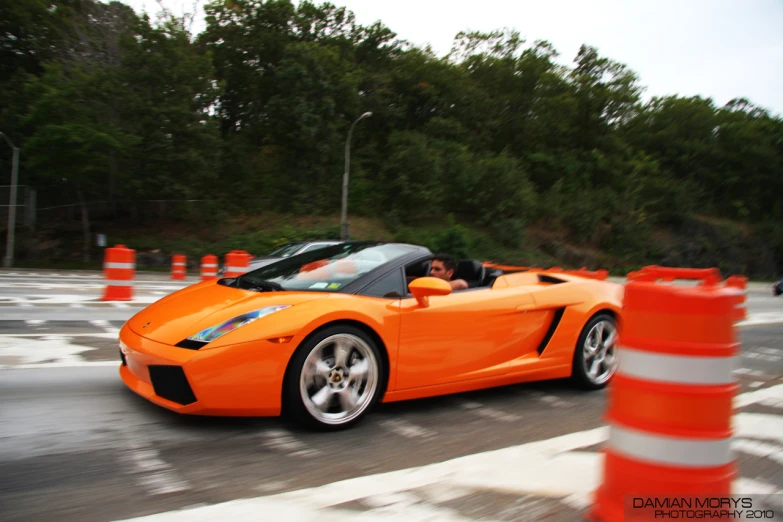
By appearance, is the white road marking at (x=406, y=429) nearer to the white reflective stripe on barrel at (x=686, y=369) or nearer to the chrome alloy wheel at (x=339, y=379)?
the chrome alloy wheel at (x=339, y=379)

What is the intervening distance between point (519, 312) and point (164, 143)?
30037 millimetres

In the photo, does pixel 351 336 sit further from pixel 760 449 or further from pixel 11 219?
pixel 11 219

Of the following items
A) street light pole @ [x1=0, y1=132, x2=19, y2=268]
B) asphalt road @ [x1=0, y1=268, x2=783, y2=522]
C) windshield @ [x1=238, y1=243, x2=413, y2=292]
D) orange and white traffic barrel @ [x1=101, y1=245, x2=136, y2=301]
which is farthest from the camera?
street light pole @ [x1=0, y1=132, x2=19, y2=268]

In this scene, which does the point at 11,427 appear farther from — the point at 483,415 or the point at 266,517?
the point at 483,415

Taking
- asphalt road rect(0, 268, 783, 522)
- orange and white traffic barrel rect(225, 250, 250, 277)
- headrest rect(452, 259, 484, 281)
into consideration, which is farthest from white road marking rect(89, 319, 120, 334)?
orange and white traffic barrel rect(225, 250, 250, 277)

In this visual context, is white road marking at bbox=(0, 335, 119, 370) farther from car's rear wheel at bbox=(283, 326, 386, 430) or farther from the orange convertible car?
car's rear wheel at bbox=(283, 326, 386, 430)

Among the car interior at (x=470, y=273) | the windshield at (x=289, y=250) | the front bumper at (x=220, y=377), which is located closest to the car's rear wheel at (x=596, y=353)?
the car interior at (x=470, y=273)

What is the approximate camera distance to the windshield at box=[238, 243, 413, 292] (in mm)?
3869

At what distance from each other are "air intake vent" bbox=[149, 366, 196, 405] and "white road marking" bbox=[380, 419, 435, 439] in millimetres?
1141

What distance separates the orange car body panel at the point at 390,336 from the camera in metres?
3.16

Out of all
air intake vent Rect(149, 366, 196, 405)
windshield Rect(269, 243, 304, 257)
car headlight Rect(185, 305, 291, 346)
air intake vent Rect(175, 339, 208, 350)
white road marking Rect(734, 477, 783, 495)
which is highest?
windshield Rect(269, 243, 304, 257)

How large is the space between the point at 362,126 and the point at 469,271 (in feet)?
131

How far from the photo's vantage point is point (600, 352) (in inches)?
192

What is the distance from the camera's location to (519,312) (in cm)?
429
